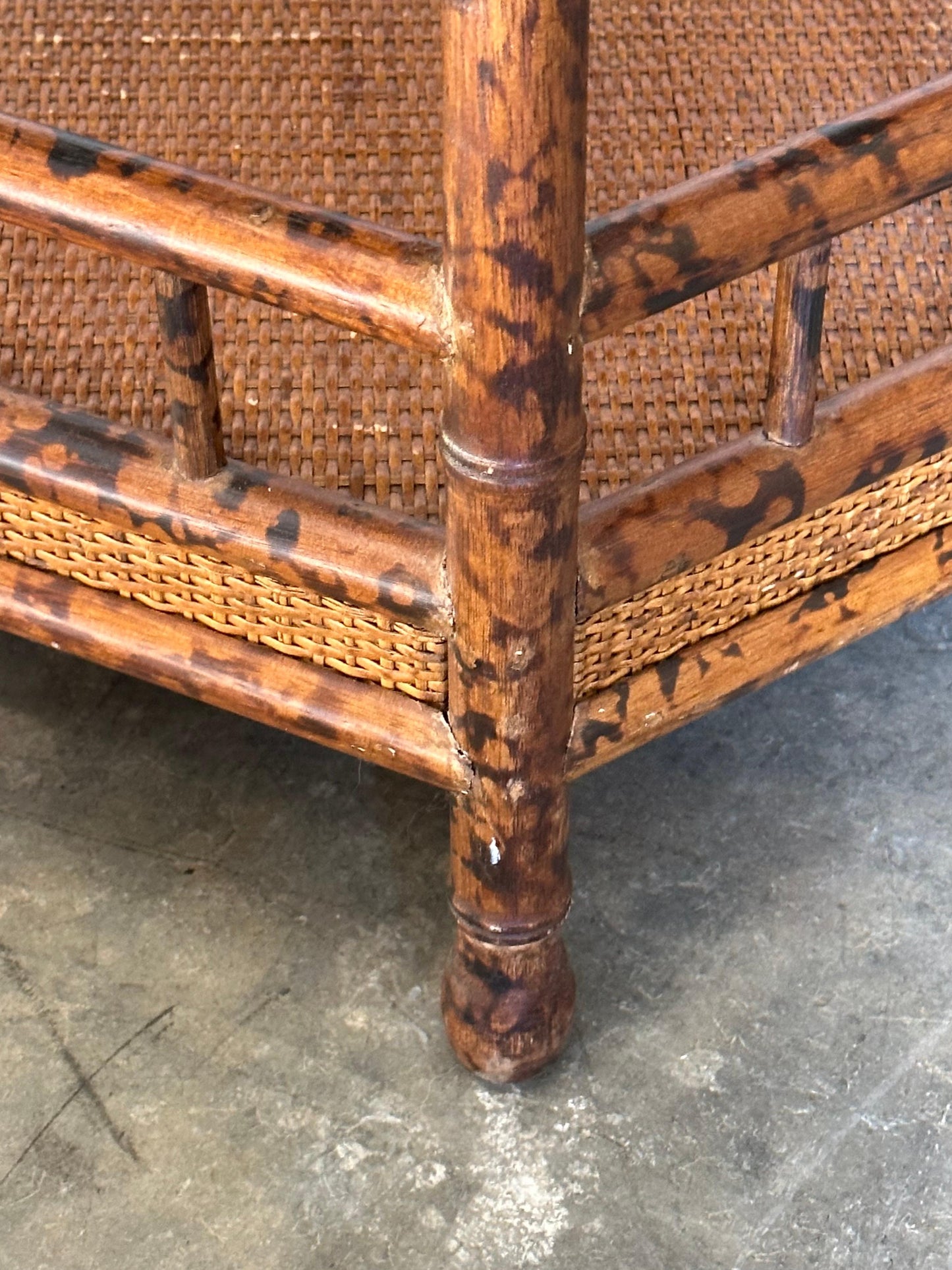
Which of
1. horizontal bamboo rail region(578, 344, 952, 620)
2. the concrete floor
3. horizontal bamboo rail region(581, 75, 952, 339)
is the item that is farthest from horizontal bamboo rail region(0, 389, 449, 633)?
the concrete floor

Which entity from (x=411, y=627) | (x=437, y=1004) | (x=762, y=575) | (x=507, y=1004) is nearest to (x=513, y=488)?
(x=411, y=627)

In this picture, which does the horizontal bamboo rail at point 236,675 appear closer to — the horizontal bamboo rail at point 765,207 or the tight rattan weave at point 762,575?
the tight rattan weave at point 762,575

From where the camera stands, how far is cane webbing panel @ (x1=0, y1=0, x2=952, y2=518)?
1.32 meters

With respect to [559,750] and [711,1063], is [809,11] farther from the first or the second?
[711,1063]

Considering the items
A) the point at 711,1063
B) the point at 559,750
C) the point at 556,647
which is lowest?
the point at 711,1063

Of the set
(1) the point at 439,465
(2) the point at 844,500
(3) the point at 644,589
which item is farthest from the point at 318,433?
(2) the point at 844,500

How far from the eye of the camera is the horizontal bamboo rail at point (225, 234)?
1004 mm

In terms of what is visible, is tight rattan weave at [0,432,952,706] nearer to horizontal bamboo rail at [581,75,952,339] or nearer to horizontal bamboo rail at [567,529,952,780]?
horizontal bamboo rail at [567,529,952,780]

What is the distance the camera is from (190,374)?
1.13m

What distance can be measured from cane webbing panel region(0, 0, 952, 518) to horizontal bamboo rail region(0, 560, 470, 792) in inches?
5.8

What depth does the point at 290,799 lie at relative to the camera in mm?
1651

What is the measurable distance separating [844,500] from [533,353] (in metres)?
0.42

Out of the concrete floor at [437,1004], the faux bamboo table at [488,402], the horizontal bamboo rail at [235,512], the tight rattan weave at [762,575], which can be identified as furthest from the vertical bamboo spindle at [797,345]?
the concrete floor at [437,1004]

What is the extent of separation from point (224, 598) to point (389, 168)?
51 cm
